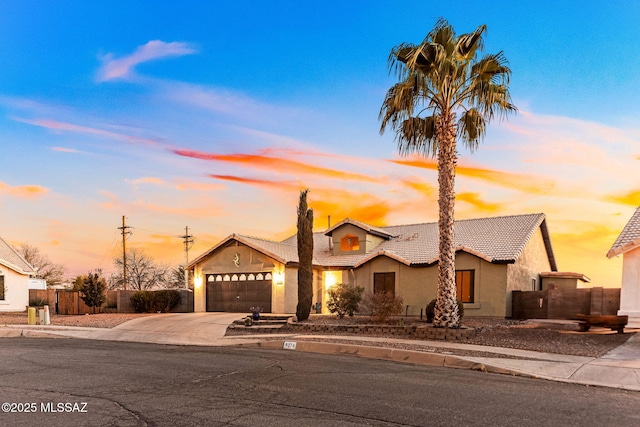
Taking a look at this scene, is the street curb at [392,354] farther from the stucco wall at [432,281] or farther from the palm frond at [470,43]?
the stucco wall at [432,281]

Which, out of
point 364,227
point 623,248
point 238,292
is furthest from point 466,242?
point 238,292

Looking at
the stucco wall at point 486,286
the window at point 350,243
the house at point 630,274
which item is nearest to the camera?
the house at point 630,274

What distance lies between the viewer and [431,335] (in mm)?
15219

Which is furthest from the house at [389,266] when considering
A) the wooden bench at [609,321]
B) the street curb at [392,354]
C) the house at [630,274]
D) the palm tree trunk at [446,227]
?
the street curb at [392,354]

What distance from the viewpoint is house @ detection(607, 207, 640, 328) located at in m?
16.1

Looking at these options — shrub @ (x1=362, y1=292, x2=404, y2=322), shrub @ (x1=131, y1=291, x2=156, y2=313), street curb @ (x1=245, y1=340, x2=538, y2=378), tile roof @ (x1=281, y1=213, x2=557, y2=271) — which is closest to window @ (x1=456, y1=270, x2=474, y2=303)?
tile roof @ (x1=281, y1=213, x2=557, y2=271)

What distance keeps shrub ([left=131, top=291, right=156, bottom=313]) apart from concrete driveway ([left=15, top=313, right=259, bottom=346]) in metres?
6.61

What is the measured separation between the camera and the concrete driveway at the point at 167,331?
16875 mm

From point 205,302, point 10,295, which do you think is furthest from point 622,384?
point 10,295

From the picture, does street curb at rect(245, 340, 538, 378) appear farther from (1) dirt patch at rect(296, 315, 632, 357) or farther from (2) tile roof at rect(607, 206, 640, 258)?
(2) tile roof at rect(607, 206, 640, 258)

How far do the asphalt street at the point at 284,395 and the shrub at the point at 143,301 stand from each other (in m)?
18.2

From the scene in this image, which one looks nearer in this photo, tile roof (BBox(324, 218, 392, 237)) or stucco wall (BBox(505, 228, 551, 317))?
stucco wall (BBox(505, 228, 551, 317))

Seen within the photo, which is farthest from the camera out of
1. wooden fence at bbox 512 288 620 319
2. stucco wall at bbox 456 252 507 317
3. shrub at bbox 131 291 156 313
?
shrub at bbox 131 291 156 313

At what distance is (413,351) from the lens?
39.6 ft
